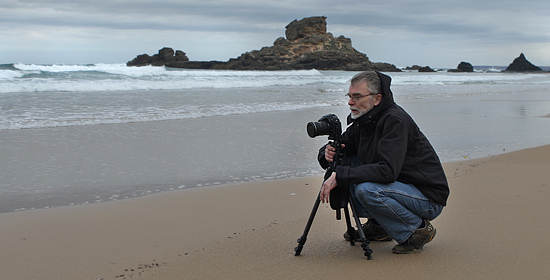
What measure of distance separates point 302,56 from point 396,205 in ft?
222

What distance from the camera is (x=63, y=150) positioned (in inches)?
285

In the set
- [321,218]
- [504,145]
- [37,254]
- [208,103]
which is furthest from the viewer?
[208,103]

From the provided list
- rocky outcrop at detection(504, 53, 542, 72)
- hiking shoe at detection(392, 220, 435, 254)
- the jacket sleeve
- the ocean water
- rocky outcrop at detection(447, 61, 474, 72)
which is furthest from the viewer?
rocky outcrop at detection(504, 53, 542, 72)

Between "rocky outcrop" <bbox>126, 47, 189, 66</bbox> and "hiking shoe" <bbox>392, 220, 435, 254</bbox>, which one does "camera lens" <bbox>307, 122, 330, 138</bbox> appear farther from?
"rocky outcrop" <bbox>126, 47, 189, 66</bbox>

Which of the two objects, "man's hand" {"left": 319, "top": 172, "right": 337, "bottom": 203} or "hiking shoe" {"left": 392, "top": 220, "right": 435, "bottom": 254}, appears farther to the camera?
"hiking shoe" {"left": 392, "top": 220, "right": 435, "bottom": 254}

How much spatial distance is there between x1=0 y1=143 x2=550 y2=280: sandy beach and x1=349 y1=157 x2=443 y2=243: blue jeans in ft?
0.59

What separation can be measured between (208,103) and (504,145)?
857 centimetres

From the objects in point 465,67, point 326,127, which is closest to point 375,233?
point 326,127

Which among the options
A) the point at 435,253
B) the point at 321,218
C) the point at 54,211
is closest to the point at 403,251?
the point at 435,253

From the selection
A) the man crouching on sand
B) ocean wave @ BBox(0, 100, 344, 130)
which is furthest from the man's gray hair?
ocean wave @ BBox(0, 100, 344, 130)

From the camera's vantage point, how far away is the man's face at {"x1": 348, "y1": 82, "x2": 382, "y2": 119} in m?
2.87

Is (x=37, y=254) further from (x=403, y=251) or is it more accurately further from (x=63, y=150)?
(x=63, y=150)

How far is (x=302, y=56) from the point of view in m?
69.5

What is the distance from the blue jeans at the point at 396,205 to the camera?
2.85 meters
